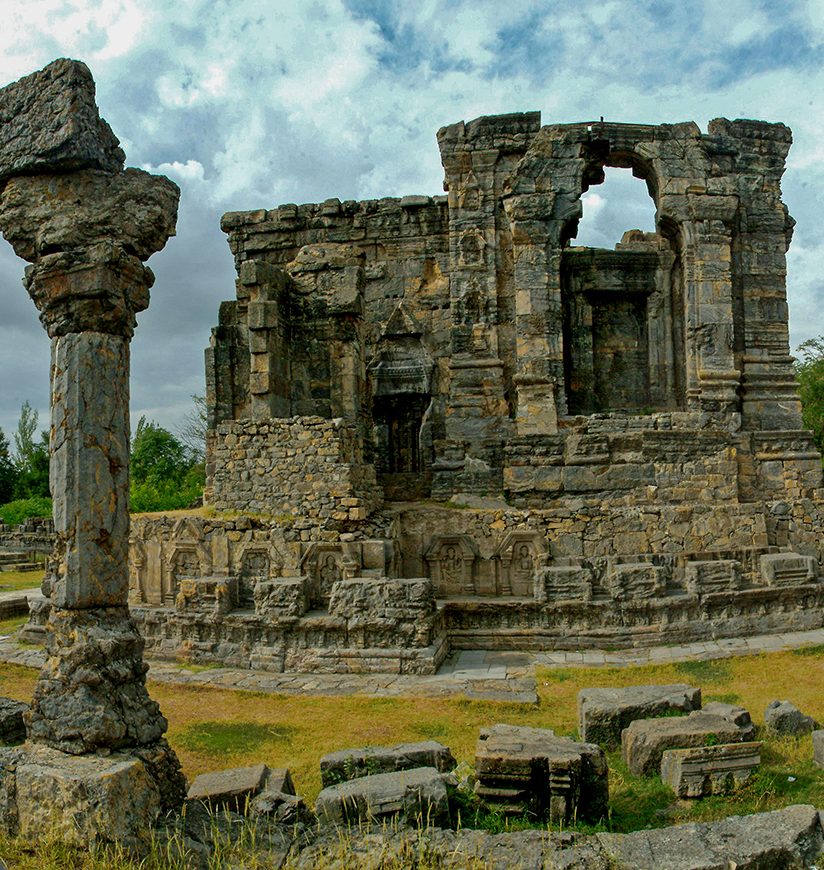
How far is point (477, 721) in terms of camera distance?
7.86 metres

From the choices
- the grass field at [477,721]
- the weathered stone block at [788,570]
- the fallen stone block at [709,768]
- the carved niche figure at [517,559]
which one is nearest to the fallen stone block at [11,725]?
the grass field at [477,721]

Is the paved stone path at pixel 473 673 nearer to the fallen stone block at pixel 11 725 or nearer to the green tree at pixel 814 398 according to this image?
the fallen stone block at pixel 11 725

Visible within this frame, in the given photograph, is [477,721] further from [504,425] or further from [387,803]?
[504,425]

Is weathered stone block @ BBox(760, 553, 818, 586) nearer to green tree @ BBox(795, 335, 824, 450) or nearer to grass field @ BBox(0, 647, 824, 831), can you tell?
grass field @ BBox(0, 647, 824, 831)

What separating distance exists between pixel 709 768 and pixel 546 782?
126cm

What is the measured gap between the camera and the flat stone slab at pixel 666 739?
19.8 feet

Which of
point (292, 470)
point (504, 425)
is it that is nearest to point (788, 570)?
point (504, 425)

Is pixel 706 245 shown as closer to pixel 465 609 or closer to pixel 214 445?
pixel 465 609

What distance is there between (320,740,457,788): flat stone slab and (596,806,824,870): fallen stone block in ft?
5.50

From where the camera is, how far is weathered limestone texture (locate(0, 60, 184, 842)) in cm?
481

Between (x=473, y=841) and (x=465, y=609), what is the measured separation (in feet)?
22.2

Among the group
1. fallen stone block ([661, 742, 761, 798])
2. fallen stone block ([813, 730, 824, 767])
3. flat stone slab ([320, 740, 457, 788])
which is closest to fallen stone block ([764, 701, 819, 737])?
fallen stone block ([813, 730, 824, 767])

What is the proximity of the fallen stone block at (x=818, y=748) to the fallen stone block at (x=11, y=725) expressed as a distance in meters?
5.91

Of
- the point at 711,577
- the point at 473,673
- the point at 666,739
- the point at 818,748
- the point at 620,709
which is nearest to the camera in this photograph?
the point at 818,748
